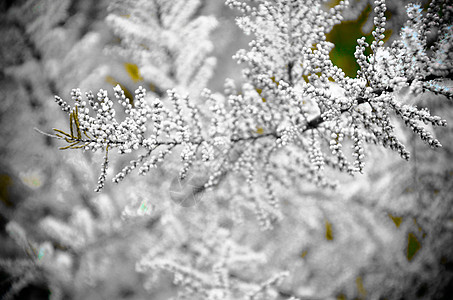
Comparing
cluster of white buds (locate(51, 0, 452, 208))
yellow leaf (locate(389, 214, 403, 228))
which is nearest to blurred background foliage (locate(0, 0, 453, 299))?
yellow leaf (locate(389, 214, 403, 228))

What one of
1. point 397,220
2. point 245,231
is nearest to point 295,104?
point 245,231

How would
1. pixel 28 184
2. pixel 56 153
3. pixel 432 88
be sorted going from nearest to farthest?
1. pixel 432 88
2. pixel 56 153
3. pixel 28 184

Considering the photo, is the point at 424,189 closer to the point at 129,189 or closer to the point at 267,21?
the point at 267,21

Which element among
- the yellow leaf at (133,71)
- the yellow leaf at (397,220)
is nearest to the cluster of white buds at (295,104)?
the yellow leaf at (133,71)

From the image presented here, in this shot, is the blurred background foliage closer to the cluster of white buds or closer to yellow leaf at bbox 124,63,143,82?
yellow leaf at bbox 124,63,143,82

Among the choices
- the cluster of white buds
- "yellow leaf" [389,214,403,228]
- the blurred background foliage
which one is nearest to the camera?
the cluster of white buds

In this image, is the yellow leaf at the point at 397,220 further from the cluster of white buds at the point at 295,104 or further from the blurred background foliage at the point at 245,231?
the cluster of white buds at the point at 295,104

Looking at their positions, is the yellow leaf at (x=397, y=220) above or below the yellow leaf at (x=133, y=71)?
below

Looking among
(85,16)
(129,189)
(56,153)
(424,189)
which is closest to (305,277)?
(424,189)
